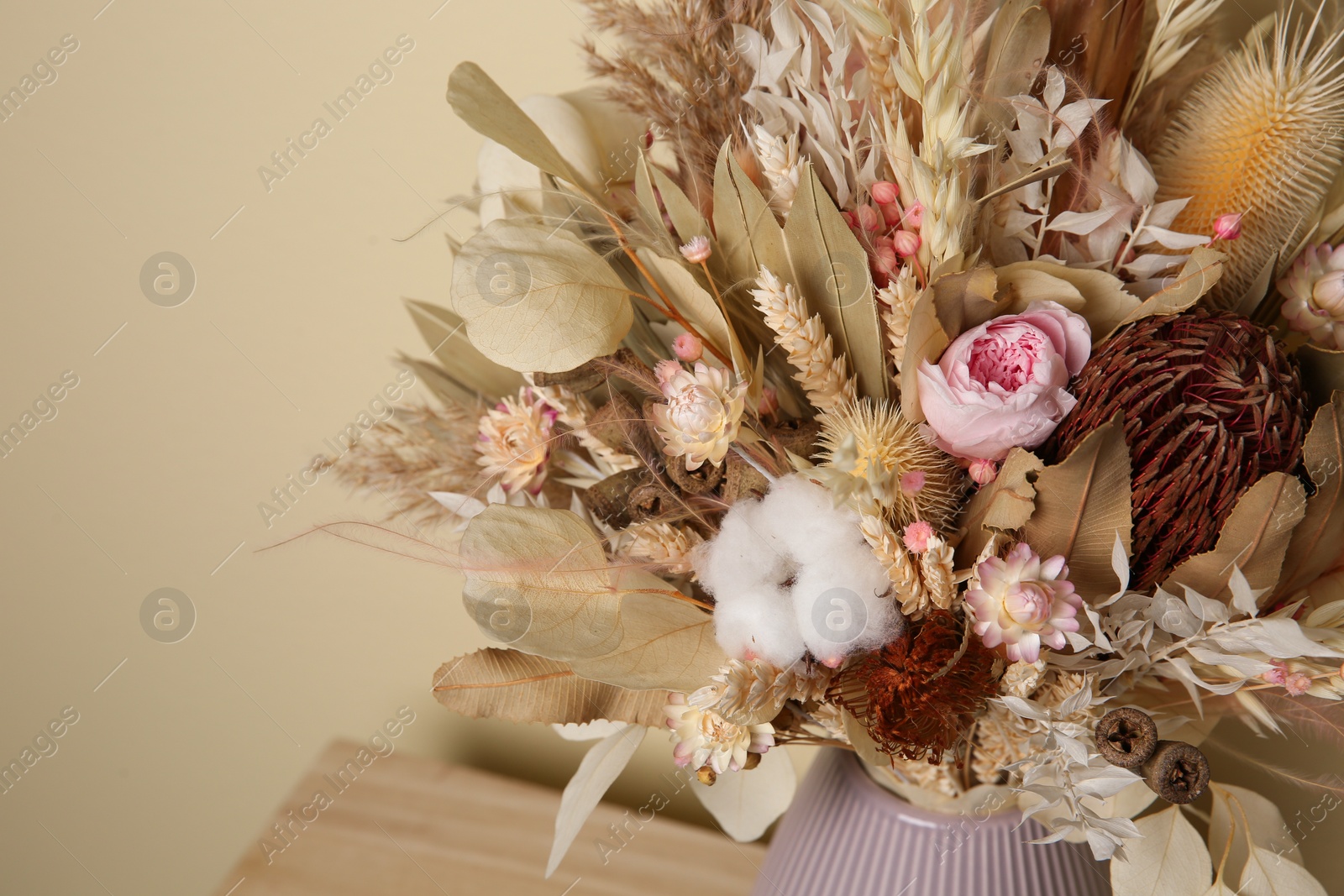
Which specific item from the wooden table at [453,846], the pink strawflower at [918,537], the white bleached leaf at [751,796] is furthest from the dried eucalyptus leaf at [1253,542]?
the wooden table at [453,846]

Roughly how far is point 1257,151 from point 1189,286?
0.09 meters

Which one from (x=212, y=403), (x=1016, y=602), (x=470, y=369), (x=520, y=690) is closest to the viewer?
(x=1016, y=602)

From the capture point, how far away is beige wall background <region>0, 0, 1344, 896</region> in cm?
76

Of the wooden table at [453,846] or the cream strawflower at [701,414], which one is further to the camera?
the wooden table at [453,846]

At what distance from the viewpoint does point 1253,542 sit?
0.36 m

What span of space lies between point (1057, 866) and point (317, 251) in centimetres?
77

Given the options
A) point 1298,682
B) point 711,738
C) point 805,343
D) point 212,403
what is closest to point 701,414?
point 805,343

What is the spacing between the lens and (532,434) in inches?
18.0

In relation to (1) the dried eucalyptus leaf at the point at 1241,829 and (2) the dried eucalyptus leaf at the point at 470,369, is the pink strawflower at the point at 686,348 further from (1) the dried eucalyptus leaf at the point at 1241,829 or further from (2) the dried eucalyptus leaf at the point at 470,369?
(1) the dried eucalyptus leaf at the point at 1241,829

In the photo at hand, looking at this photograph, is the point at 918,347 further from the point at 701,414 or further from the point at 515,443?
the point at 515,443

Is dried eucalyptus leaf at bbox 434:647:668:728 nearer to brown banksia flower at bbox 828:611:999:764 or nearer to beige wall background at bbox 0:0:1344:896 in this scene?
brown banksia flower at bbox 828:611:999:764

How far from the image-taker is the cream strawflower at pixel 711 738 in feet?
1.36

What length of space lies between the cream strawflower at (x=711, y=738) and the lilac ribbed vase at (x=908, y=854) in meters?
0.14

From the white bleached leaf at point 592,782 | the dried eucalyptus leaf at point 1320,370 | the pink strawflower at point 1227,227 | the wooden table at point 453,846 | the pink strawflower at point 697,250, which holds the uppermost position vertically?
the pink strawflower at point 697,250
